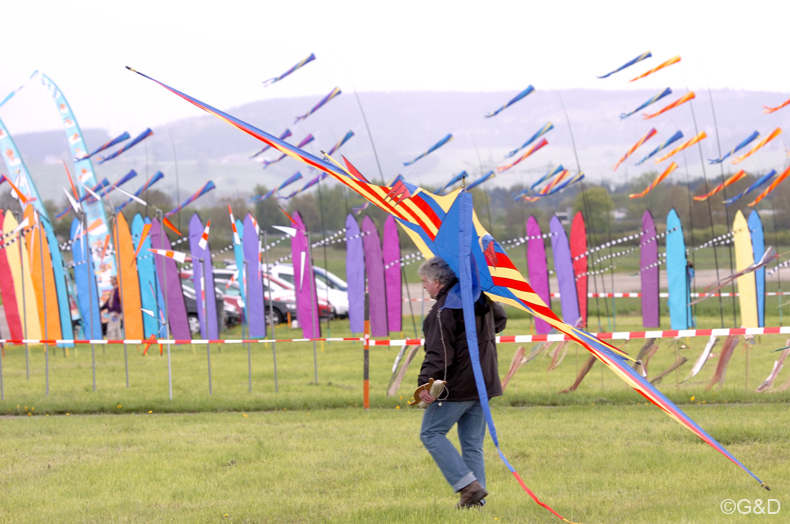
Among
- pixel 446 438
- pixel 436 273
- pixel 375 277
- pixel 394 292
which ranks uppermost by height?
pixel 375 277

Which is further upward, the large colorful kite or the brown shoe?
the large colorful kite

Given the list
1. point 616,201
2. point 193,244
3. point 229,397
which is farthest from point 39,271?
point 616,201

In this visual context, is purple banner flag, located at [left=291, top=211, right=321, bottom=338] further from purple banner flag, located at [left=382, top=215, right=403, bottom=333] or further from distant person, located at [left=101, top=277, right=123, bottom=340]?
distant person, located at [left=101, top=277, right=123, bottom=340]

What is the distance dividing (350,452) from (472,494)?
6.59ft

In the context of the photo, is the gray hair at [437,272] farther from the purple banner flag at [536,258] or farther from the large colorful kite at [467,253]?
the purple banner flag at [536,258]

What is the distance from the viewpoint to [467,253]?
14.5 ft

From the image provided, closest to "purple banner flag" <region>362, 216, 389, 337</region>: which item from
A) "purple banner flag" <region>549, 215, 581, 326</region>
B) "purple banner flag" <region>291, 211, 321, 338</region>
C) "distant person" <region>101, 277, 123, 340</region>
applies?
"purple banner flag" <region>291, 211, 321, 338</region>

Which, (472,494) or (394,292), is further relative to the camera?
(394,292)

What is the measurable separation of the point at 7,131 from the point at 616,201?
109 feet

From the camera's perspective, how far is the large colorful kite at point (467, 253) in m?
4.31

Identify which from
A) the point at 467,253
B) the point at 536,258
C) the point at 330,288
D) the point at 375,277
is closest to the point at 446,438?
the point at 467,253

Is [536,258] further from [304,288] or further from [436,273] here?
[436,273]

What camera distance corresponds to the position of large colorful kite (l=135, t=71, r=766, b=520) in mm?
4312

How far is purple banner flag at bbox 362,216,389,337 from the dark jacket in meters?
10.3
